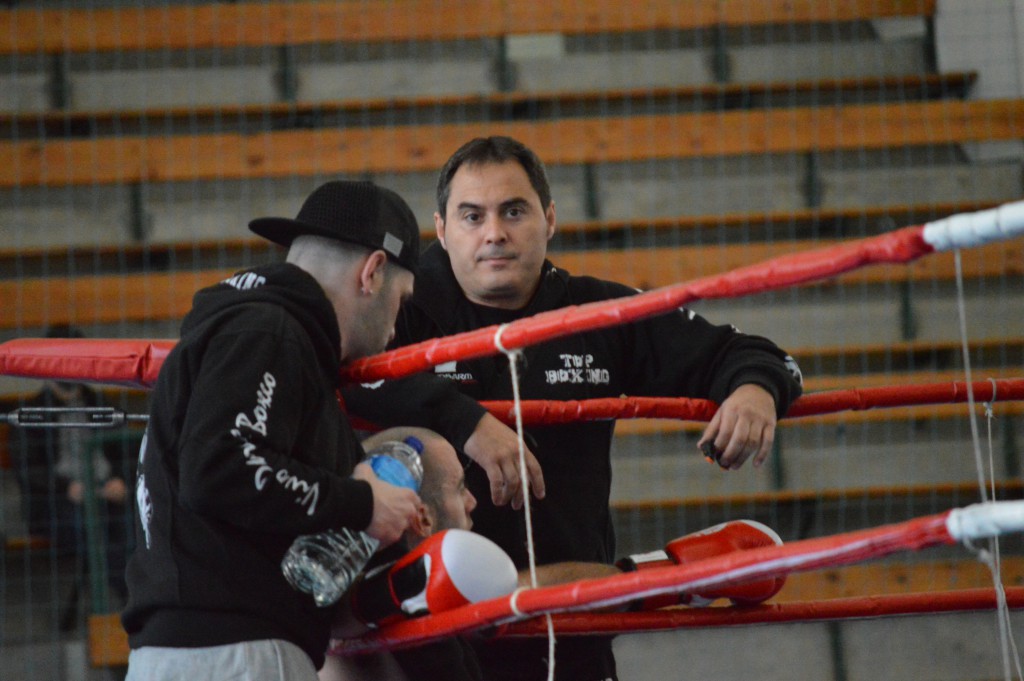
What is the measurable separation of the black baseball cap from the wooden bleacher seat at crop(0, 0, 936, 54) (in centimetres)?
348

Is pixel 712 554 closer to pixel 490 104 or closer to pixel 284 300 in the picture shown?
pixel 284 300

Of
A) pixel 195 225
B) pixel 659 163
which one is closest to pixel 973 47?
pixel 659 163

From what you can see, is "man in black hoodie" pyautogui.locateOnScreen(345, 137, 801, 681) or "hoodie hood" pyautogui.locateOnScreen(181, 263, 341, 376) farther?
"man in black hoodie" pyautogui.locateOnScreen(345, 137, 801, 681)

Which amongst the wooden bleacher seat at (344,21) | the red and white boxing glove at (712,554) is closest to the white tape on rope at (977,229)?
the red and white boxing glove at (712,554)

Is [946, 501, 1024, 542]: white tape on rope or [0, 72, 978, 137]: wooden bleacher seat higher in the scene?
[0, 72, 978, 137]: wooden bleacher seat

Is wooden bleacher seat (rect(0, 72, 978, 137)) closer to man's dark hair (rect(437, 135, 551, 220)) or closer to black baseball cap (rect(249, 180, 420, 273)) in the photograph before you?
man's dark hair (rect(437, 135, 551, 220))

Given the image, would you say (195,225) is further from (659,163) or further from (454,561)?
(454,561)

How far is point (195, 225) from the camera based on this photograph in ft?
15.0

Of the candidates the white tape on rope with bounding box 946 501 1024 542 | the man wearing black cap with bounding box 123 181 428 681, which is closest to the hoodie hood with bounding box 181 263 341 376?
the man wearing black cap with bounding box 123 181 428 681

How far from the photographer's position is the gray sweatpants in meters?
1.24

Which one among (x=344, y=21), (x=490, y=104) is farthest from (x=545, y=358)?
(x=344, y=21)

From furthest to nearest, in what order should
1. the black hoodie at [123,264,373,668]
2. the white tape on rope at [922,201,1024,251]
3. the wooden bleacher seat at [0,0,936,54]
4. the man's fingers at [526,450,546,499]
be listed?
the wooden bleacher seat at [0,0,936,54]
the man's fingers at [526,450,546,499]
the black hoodie at [123,264,373,668]
the white tape on rope at [922,201,1024,251]

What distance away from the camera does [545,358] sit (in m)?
1.93

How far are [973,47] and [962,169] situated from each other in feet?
1.81
